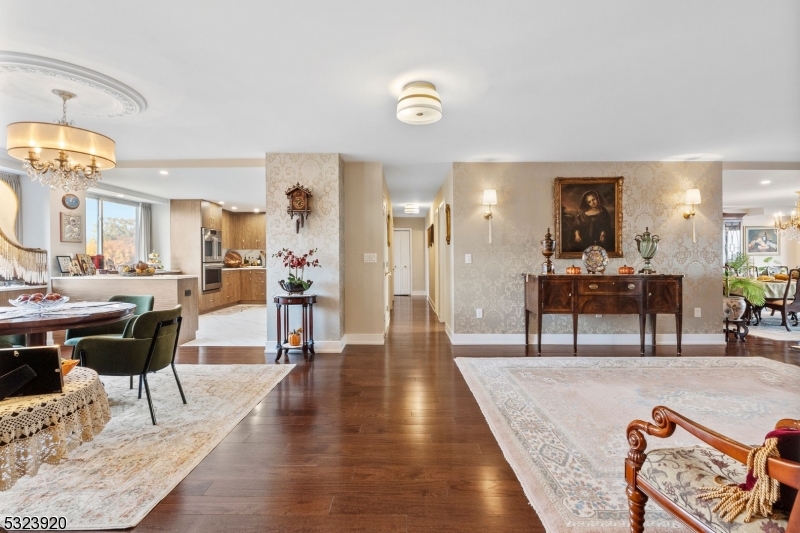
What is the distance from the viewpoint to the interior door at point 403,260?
425 inches

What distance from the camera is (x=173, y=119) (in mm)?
3277

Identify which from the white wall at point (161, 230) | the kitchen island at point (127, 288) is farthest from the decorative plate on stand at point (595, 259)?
the white wall at point (161, 230)

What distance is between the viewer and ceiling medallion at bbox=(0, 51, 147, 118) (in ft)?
7.37

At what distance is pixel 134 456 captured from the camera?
1962 mm

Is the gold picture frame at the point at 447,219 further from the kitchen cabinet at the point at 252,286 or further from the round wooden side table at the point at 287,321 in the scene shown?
the kitchen cabinet at the point at 252,286

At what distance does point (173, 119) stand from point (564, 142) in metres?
3.89

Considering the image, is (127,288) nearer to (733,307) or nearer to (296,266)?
(296,266)

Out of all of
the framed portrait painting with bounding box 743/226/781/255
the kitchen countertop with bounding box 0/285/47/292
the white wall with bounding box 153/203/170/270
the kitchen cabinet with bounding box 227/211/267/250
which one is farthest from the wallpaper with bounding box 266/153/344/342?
the framed portrait painting with bounding box 743/226/781/255

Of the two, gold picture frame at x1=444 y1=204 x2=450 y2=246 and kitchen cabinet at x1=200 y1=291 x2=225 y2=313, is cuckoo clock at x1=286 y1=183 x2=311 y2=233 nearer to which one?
gold picture frame at x1=444 y1=204 x2=450 y2=246

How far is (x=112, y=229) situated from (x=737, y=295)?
34.0 feet

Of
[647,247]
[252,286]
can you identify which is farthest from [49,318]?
[252,286]

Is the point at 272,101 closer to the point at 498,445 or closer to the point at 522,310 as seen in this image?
the point at 498,445

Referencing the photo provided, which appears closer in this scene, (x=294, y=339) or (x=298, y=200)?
(x=294, y=339)

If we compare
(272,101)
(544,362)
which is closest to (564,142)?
(544,362)
